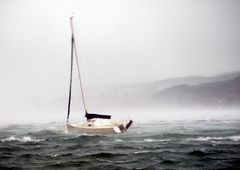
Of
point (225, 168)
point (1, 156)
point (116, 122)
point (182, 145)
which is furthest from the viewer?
point (116, 122)

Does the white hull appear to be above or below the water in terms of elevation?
above

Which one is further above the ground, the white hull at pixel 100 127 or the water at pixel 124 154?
the white hull at pixel 100 127

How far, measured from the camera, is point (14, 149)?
18938 mm

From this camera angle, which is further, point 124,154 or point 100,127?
point 100,127

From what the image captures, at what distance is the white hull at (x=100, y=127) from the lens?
2419cm

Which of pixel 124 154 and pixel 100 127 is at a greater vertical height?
pixel 100 127

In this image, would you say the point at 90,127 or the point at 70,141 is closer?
the point at 70,141

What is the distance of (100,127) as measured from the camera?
24234mm

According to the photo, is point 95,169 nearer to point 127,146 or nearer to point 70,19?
point 127,146

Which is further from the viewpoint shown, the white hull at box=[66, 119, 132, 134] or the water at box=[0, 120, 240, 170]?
the white hull at box=[66, 119, 132, 134]

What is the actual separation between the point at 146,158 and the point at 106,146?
456cm

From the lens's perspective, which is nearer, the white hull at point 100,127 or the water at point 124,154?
the water at point 124,154

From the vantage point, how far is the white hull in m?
24.2

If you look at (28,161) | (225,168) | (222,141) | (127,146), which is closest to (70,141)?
(127,146)
